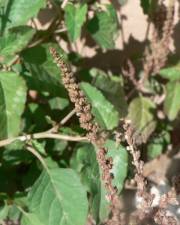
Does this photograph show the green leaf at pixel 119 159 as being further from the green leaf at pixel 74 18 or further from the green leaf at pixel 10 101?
the green leaf at pixel 74 18

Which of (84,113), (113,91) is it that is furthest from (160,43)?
(84,113)

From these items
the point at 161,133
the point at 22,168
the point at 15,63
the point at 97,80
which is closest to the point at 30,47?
the point at 15,63

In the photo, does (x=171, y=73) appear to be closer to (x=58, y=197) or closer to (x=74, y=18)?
(x=74, y=18)

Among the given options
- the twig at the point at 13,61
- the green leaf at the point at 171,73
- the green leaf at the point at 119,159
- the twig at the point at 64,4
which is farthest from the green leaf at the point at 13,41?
the green leaf at the point at 171,73

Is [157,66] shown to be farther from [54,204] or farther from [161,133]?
[54,204]

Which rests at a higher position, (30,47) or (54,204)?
(30,47)

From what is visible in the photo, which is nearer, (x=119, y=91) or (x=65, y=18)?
(x=65, y=18)

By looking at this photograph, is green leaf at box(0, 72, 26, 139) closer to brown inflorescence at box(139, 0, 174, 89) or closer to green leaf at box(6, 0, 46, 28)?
green leaf at box(6, 0, 46, 28)

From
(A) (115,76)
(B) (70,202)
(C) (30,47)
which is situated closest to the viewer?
(B) (70,202)
